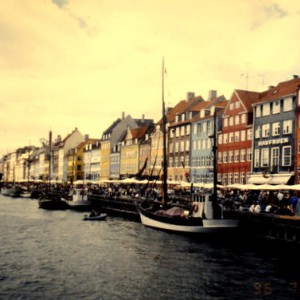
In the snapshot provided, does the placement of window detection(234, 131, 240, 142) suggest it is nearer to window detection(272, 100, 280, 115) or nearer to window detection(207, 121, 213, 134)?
window detection(207, 121, 213, 134)

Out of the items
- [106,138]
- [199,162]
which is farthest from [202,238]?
[106,138]

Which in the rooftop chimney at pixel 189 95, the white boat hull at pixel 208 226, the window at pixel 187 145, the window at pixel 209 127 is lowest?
the white boat hull at pixel 208 226

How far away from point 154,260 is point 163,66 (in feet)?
92.2

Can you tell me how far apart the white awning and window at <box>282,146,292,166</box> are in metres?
1.59

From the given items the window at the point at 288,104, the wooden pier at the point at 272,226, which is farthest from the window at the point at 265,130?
the wooden pier at the point at 272,226

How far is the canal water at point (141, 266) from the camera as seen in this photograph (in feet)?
78.1

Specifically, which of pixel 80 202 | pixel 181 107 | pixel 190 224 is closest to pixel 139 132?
pixel 181 107

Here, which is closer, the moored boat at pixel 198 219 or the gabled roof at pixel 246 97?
the moored boat at pixel 198 219

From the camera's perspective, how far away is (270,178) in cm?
6719

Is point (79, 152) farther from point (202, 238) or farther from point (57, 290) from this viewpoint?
point (57, 290)

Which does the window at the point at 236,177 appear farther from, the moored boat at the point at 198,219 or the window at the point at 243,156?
the moored boat at the point at 198,219

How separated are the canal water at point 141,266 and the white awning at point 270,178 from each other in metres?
24.7

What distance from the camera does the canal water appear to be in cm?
2381

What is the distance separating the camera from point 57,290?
946 inches
